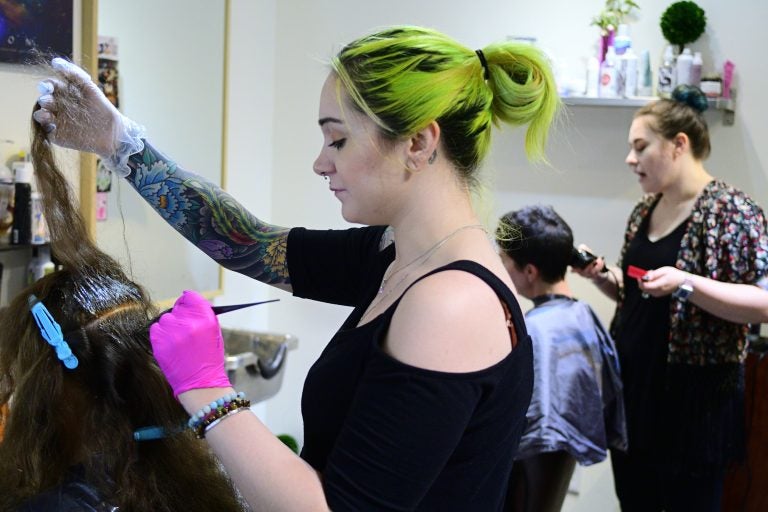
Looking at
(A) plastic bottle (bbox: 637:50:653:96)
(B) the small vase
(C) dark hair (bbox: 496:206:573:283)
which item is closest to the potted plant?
(B) the small vase

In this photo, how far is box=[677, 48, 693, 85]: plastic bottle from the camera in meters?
3.03

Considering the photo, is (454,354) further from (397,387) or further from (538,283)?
(538,283)

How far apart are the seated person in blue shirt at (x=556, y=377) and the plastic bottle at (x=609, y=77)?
877 millimetres

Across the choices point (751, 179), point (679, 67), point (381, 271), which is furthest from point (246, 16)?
point (381, 271)

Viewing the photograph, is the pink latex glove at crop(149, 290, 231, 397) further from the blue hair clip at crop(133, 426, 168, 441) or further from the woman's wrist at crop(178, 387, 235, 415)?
the blue hair clip at crop(133, 426, 168, 441)

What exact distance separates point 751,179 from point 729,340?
847 mm

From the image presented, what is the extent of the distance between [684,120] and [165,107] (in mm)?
1758

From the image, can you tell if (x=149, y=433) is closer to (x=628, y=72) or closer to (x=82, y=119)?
(x=82, y=119)

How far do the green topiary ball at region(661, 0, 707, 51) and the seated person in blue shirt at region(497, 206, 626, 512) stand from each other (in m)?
1.07

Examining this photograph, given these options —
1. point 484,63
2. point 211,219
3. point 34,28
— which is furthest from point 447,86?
point 34,28

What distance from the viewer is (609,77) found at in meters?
3.12

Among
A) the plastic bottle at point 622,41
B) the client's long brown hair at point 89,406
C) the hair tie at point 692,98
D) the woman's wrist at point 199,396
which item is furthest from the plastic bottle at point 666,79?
the woman's wrist at point 199,396

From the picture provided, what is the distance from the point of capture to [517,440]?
3.76ft

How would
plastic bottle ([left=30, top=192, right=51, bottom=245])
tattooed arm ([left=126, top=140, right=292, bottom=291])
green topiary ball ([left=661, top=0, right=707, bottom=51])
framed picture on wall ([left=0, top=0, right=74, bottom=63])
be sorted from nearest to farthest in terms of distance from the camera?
tattooed arm ([left=126, top=140, right=292, bottom=291]) < framed picture on wall ([left=0, top=0, right=74, bottom=63]) < plastic bottle ([left=30, top=192, right=51, bottom=245]) < green topiary ball ([left=661, top=0, right=707, bottom=51])
